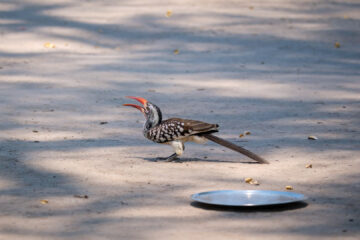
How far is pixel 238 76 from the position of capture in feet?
38.0

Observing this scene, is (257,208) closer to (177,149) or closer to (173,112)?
(177,149)

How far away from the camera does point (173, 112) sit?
9125mm

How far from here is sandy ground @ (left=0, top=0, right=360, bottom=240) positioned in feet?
15.7

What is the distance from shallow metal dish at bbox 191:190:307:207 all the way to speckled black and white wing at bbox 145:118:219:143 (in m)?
1.26

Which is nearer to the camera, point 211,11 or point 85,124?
point 85,124

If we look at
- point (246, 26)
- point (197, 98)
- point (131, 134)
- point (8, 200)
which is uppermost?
point (246, 26)

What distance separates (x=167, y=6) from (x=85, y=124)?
9275mm

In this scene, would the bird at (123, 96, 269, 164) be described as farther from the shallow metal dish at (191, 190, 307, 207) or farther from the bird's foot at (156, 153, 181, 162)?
the shallow metal dish at (191, 190, 307, 207)

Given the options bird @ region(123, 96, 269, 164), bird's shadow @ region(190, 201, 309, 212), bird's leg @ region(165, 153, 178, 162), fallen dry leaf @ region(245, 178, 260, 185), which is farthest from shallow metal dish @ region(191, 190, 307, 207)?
bird's leg @ region(165, 153, 178, 162)

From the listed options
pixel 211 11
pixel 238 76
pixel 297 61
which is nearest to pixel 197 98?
pixel 238 76

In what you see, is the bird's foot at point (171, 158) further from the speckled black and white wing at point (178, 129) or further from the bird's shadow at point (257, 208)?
the bird's shadow at point (257, 208)

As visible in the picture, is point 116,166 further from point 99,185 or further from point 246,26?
point 246,26

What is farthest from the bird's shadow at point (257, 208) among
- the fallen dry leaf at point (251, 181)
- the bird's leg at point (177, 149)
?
the bird's leg at point (177, 149)

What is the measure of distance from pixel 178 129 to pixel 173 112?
2.79 metres
